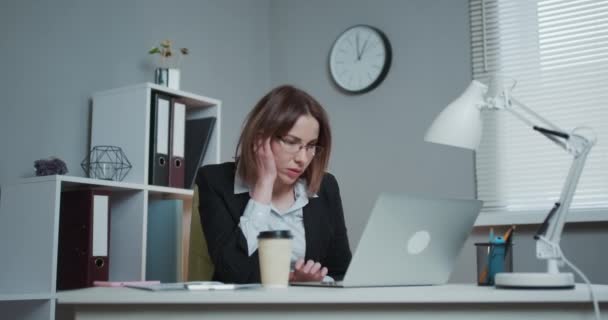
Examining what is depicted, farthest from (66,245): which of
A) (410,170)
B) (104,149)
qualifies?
(410,170)

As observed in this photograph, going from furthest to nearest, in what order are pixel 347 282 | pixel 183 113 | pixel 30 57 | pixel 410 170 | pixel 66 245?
pixel 410 170 → pixel 183 113 → pixel 30 57 → pixel 66 245 → pixel 347 282

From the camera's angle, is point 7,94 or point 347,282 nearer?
point 347,282

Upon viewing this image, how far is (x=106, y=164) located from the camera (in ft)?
8.18

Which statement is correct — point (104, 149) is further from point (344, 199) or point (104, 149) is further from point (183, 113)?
point (344, 199)

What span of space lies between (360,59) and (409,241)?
2404mm

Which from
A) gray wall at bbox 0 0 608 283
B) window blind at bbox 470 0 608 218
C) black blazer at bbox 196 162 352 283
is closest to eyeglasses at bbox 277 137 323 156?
black blazer at bbox 196 162 352 283

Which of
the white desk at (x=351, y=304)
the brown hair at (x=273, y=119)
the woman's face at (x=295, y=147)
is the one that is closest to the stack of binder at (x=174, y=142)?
the brown hair at (x=273, y=119)

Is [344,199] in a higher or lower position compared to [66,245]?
higher

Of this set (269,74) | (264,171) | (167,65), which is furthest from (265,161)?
(269,74)

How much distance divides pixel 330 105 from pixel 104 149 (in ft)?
4.65

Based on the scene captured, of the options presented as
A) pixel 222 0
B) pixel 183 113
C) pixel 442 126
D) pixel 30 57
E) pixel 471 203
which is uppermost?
pixel 222 0

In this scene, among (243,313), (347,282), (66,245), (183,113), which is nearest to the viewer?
(243,313)

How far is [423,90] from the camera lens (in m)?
3.33

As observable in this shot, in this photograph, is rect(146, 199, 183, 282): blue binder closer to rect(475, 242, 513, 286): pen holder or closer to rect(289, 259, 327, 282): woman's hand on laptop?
rect(289, 259, 327, 282): woman's hand on laptop
